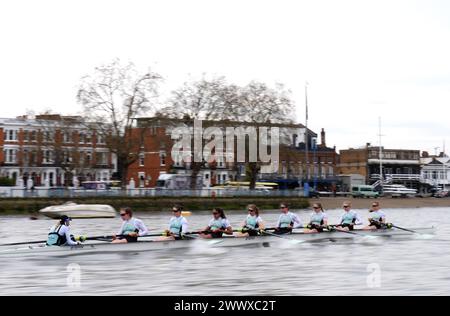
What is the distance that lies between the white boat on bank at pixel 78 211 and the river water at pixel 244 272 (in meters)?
27.6

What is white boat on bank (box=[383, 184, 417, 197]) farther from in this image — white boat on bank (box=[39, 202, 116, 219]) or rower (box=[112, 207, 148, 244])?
rower (box=[112, 207, 148, 244])

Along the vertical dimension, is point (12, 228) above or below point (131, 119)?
below

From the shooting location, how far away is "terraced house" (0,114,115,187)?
288 ft

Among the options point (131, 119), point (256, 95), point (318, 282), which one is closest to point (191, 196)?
point (131, 119)

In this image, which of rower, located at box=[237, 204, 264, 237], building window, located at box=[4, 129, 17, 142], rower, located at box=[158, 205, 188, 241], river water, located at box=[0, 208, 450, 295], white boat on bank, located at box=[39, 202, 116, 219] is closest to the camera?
river water, located at box=[0, 208, 450, 295]

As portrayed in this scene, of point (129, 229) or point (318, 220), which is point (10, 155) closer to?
point (318, 220)

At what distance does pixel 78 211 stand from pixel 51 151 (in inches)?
1422

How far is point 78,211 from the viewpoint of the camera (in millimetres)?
55312

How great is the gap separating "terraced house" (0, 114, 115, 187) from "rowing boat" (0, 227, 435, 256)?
4728cm

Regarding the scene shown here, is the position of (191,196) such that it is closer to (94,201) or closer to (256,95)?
(94,201)

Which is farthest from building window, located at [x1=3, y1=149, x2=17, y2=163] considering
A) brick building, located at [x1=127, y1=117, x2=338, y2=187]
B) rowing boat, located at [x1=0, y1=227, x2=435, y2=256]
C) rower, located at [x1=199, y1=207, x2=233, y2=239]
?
rower, located at [x1=199, y1=207, x2=233, y2=239]

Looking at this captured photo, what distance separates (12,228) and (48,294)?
84.3 feet

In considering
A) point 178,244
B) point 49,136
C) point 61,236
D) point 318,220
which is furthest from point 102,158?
point 61,236

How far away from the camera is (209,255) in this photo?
28.0 meters
